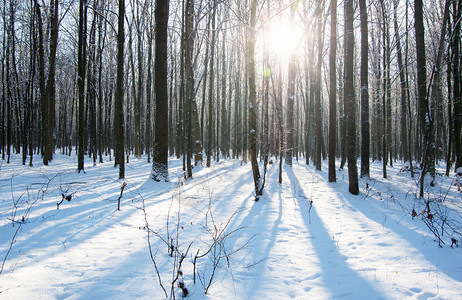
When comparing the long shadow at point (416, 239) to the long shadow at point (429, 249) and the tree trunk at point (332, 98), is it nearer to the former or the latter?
the long shadow at point (429, 249)

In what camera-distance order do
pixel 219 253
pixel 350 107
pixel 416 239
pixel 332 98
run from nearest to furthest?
pixel 219 253 < pixel 416 239 < pixel 350 107 < pixel 332 98

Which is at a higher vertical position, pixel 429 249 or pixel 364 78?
pixel 364 78

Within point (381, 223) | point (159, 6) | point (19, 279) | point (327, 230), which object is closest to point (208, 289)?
point (19, 279)

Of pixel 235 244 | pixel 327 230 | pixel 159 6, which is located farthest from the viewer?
pixel 159 6

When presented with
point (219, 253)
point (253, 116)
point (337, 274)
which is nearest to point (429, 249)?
point (337, 274)

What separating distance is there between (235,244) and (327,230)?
1.91 m

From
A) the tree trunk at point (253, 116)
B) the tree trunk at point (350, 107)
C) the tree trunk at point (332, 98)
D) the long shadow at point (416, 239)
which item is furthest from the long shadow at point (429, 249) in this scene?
the tree trunk at point (332, 98)

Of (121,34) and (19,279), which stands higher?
(121,34)

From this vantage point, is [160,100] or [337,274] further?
[160,100]

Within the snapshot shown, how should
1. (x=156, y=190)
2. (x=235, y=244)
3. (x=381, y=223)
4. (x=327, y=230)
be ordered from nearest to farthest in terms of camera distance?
(x=235, y=244) < (x=327, y=230) < (x=381, y=223) < (x=156, y=190)

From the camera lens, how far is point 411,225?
4.55 metres

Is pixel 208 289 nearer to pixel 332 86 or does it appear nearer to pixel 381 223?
pixel 381 223

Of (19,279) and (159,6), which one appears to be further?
(159,6)

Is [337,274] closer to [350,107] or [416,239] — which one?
[416,239]
